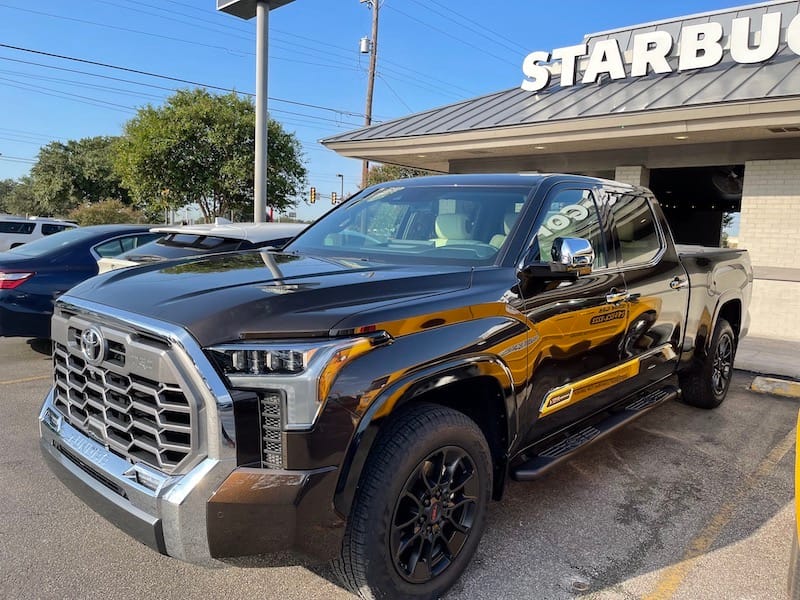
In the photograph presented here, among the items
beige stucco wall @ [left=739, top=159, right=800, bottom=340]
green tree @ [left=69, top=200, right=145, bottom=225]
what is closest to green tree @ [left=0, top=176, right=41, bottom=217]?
green tree @ [left=69, top=200, right=145, bottom=225]

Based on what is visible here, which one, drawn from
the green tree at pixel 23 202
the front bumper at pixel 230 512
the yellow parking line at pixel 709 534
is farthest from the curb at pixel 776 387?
the green tree at pixel 23 202

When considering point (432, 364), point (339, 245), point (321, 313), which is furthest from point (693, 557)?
point (339, 245)

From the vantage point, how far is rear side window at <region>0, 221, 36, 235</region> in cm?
1967

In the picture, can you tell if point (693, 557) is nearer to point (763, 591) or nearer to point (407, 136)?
point (763, 591)

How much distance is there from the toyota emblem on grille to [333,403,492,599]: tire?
111 centimetres

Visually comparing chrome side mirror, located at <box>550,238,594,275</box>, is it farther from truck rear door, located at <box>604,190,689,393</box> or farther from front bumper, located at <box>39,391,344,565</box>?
front bumper, located at <box>39,391,344,565</box>

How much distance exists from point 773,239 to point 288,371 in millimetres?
10901

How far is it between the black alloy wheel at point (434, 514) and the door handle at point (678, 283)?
7.97 feet

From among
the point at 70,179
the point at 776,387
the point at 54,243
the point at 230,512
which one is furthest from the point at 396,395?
the point at 70,179

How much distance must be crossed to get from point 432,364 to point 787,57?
1046 centimetres

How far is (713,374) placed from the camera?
5316mm

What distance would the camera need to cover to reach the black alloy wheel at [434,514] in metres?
2.42

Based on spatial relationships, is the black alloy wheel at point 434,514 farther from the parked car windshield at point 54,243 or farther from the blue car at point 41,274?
the parked car windshield at point 54,243

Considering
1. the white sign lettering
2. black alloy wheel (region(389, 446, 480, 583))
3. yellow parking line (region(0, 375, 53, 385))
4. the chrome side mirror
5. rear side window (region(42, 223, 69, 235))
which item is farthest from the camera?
rear side window (region(42, 223, 69, 235))
